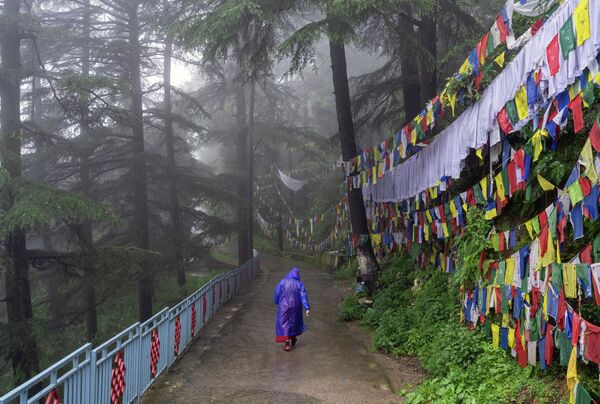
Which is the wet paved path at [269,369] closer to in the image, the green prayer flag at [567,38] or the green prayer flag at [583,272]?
the green prayer flag at [583,272]

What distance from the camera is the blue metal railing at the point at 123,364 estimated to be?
14.6 feet

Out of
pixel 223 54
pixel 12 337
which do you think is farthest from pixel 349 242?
pixel 12 337

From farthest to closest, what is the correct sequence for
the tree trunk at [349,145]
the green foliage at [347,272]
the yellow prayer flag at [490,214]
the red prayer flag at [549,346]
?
1. the green foliage at [347,272]
2. the tree trunk at [349,145]
3. the yellow prayer flag at [490,214]
4. the red prayer flag at [549,346]

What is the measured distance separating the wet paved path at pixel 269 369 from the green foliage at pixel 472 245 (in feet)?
6.43

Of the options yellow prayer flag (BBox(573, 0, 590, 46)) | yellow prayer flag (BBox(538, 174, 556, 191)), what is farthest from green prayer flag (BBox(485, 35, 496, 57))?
yellow prayer flag (BBox(573, 0, 590, 46))

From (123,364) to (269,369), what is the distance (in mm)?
2689

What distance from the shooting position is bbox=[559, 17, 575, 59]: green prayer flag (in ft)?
15.4

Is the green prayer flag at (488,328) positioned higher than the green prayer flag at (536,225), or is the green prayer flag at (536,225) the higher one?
the green prayer flag at (536,225)

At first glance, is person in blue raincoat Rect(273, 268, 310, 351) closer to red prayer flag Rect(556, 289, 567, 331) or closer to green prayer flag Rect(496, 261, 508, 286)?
green prayer flag Rect(496, 261, 508, 286)

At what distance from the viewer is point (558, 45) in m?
5.02

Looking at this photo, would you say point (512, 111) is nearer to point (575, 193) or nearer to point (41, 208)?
point (575, 193)

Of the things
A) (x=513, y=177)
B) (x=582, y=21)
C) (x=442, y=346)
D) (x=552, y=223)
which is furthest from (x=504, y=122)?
(x=442, y=346)

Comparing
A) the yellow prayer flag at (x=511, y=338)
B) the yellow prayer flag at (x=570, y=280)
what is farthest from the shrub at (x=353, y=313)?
the yellow prayer flag at (x=570, y=280)

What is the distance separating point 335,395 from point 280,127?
19.6 m
